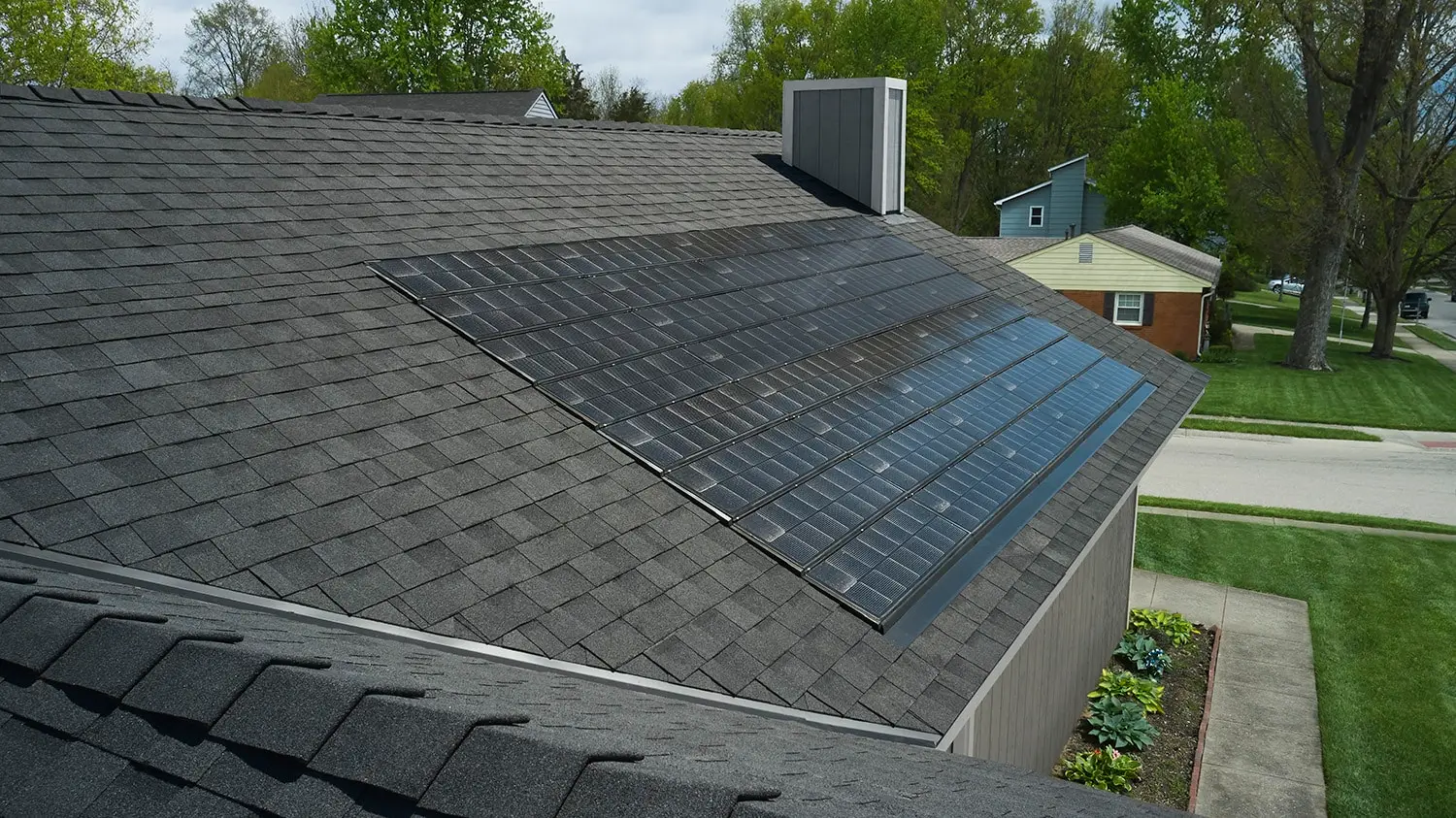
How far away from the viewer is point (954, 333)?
494 inches

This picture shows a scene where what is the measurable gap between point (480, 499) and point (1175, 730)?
31.4ft

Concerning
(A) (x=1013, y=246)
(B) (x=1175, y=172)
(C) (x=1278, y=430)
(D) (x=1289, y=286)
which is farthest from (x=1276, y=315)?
(C) (x=1278, y=430)

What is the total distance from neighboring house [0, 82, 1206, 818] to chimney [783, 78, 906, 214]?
528cm

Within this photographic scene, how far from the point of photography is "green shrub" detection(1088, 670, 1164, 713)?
502 inches

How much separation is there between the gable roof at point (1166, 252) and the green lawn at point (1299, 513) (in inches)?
726

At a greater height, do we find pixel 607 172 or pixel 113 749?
pixel 607 172

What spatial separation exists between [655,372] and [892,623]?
9.97ft

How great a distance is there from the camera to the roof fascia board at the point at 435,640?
4.48 m

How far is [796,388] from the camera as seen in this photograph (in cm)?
912

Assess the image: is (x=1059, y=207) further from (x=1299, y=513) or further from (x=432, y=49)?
(x=1299, y=513)

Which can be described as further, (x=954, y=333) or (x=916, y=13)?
(x=916, y=13)

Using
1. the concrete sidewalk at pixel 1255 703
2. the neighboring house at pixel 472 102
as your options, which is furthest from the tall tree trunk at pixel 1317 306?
the neighboring house at pixel 472 102

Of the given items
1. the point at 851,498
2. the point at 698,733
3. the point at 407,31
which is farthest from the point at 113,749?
the point at 407,31

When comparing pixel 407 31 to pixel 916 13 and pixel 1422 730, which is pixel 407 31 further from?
pixel 1422 730
